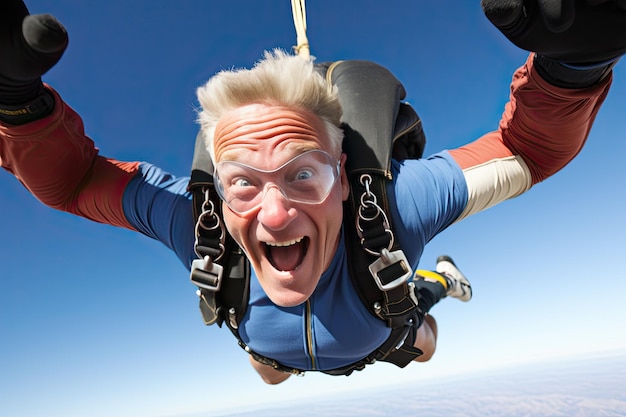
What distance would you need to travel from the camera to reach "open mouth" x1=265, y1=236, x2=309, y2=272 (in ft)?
5.62

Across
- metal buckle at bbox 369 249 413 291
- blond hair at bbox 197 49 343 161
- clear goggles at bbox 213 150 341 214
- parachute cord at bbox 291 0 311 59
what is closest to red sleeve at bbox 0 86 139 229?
blond hair at bbox 197 49 343 161

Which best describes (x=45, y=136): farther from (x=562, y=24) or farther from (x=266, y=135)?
(x=562, y=24)

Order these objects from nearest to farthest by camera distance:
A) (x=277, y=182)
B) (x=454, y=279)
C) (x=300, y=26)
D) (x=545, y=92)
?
(x=545, y=92)
(x=277, y=182)
(x=300, y=26)
(x=454, y=279)

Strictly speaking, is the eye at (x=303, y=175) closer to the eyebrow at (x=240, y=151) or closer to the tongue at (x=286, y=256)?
the eyebrow at (x=240, y=151)

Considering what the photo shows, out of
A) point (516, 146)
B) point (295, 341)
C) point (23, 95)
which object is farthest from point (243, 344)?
point (516, 146)

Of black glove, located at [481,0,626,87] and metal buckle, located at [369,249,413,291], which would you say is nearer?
black glove, located at [481,0,626,87]

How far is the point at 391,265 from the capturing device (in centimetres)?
171

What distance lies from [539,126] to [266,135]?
3.62ft

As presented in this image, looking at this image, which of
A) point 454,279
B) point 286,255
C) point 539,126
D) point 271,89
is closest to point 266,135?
point 271,89

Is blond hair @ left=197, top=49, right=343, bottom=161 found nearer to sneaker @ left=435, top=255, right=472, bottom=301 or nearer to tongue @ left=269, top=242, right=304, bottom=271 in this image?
tongue @ left=269, top=242, right=304, bottom=271

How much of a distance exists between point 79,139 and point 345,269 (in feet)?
4.32

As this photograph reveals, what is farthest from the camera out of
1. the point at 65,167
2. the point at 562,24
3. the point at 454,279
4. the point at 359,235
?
the point at 454,279

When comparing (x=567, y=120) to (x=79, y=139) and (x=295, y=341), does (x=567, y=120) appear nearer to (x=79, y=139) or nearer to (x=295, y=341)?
(x=295, y=341)

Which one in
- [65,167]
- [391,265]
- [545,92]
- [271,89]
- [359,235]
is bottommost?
[391,265]
